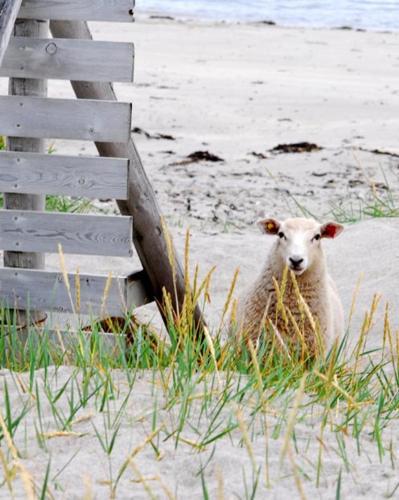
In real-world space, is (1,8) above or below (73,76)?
above

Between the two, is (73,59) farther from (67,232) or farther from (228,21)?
(228,21)

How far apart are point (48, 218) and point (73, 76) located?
29.7 inches

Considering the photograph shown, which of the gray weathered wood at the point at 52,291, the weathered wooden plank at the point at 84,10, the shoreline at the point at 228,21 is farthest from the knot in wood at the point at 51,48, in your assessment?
the shoreline at the point at 228,21

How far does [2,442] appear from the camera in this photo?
3533 mm

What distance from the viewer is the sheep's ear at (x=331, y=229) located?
6082mm

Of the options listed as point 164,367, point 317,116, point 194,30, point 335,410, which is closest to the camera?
point 335,410

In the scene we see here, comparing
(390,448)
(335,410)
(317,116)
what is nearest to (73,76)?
(335,410)

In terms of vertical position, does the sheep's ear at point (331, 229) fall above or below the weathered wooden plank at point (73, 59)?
below

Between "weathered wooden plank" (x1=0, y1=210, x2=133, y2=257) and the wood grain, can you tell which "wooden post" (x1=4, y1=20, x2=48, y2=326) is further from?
"weathered wooden plank" (x1=0, y1=210, x2=133, y2=257)

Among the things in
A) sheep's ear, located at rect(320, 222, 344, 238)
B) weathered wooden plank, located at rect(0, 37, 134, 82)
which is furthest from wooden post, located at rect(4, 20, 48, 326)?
sheep's ear, located at rect(320, 222, 344, 238)

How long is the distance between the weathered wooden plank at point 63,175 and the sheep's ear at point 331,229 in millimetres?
1171

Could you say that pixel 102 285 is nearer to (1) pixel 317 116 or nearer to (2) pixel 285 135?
(2) pixel 285 135

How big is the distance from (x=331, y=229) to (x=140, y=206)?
1.07m

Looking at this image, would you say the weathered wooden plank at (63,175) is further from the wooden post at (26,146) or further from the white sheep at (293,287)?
the white sheep at (293,287)
